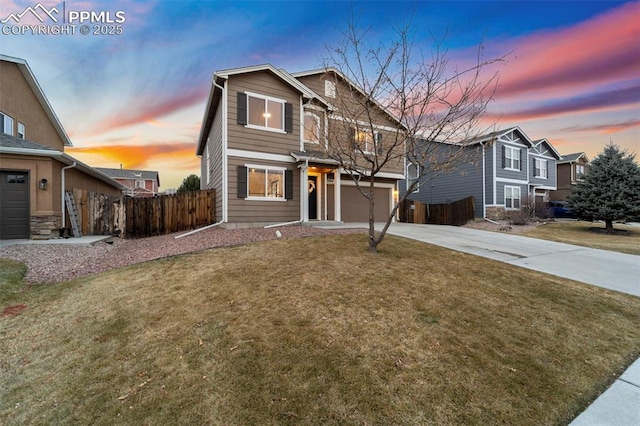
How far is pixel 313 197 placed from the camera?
44.7ft

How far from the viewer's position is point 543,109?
1371 cm

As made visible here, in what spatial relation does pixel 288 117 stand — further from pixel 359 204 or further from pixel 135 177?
pixel 135 177

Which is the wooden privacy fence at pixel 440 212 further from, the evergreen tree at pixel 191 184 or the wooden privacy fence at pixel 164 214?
the evergreen tree at pixel 191 184

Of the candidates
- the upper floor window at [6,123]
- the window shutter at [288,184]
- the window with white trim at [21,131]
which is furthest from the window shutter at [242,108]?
the window with white trim at [21,131]

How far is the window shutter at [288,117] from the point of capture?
1184cm

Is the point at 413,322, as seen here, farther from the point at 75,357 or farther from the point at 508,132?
the point at 508,132

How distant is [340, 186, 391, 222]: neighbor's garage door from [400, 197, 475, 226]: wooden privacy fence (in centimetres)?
384

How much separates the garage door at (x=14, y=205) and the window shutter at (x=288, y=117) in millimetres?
9914

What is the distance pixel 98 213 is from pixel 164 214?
3485 millimetres

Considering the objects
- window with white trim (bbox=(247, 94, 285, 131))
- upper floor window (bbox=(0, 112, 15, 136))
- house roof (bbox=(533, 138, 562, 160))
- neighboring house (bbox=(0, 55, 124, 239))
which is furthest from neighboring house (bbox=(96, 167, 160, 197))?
house roof (bbox=(533, 138, 562, 160))

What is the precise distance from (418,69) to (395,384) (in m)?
6.19

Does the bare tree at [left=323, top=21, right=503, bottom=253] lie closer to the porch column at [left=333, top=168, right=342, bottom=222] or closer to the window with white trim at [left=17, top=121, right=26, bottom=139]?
the porch column at [left=333, top=168, right=342, bottom=222]

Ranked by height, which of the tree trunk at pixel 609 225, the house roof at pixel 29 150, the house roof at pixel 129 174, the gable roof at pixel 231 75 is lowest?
the tree trunk at pixel 609 225

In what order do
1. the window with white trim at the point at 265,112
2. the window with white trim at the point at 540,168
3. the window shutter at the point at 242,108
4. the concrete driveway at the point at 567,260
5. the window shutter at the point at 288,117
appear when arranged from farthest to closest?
the window with white trim at the point at 540,168 → the window shutter at the point at 288,117 → the window with white trim at the point at 265,112 → the window shutter at the point at 242,108 → the concrete driveway at the point at 567,260
